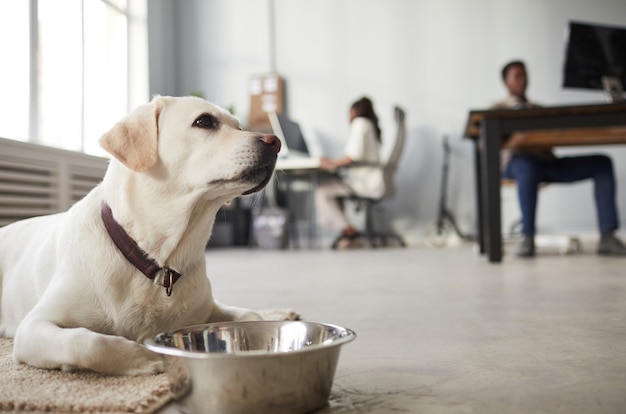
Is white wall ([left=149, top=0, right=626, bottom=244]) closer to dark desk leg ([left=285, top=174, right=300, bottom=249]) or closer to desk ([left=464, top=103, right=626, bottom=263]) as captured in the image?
dark desk leg ([left=285, top=174, right=300, bottom=249])

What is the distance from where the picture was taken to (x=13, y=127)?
4.01m

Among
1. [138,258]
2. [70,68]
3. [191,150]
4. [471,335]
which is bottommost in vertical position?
[471,335]

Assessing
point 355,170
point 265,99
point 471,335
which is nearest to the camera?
point 471,335

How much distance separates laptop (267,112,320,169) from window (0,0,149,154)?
5.52ft

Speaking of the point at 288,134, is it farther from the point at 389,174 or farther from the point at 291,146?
the point at 389,174

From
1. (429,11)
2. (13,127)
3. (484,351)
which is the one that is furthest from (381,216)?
(484,351)

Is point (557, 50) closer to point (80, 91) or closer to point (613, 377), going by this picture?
point (80, 91)

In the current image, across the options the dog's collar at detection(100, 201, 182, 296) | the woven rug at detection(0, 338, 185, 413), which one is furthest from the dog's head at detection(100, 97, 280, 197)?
the woven rug at detection(0, 338, 185, 413)

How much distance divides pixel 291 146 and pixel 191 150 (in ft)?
15.9

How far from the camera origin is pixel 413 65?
22.0ft

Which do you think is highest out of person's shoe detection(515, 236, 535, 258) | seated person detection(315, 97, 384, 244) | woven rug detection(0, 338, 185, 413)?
seated person detection(315, 97, 384, 244)

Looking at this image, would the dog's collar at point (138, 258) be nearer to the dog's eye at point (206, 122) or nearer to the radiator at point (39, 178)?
the dog's eye at point (206, 122)

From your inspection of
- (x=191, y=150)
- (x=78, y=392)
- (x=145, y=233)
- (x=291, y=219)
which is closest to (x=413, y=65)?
(x=291, y=219)

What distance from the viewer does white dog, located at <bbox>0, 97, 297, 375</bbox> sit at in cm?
104
